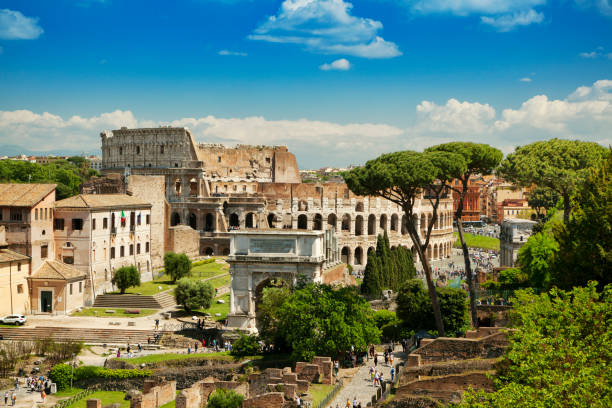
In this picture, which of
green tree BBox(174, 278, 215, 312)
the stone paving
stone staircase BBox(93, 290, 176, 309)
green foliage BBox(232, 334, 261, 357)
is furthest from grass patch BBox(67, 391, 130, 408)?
stone staircase BBox(93, 290, 176, 309)

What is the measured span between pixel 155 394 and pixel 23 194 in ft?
72.4

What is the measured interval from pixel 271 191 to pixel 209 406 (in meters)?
57.9

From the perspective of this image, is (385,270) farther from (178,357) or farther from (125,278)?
(178,357)

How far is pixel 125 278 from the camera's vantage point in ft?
147

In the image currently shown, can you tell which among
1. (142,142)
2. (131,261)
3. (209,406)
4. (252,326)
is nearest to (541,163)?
(252,326)

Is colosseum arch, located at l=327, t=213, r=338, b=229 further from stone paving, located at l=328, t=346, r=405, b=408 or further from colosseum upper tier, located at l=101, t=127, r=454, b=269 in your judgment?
stone paving, located at l=328, t=346, r=405, b=408

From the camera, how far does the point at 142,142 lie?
91.6 metres

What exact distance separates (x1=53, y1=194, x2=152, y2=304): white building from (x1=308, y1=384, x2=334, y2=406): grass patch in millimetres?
21851

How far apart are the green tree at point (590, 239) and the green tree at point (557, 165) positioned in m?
9.02

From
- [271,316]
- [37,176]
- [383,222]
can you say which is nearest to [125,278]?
[271,316]

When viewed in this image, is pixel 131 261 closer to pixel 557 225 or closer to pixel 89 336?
pixel 89 336

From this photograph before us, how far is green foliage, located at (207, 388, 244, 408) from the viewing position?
82.0 feet

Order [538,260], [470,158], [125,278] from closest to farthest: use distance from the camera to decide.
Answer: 1. [470,158]
2. [538,260]
3. [125,278]

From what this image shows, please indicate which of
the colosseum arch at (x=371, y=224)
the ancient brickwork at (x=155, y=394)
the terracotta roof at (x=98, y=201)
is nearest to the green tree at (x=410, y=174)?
the ancient brickwork at (x=155, y=394)
